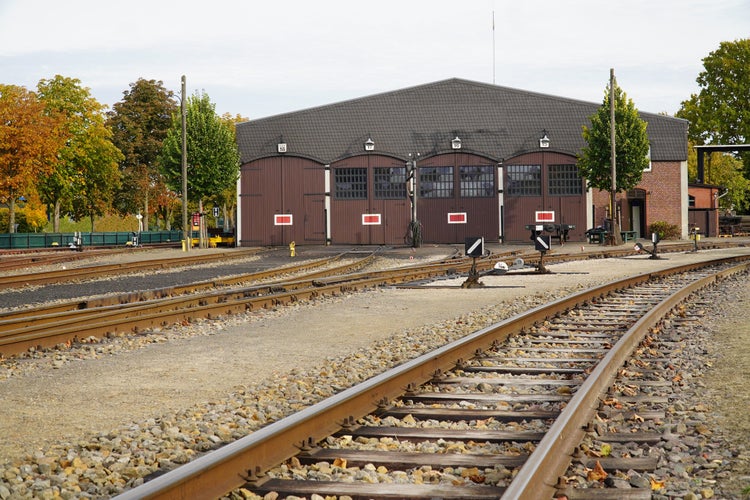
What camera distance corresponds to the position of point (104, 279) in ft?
71.2

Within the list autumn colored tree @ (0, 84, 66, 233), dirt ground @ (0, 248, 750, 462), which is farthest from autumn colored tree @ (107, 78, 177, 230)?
dirt ground @ (0, 248, 750, 462)

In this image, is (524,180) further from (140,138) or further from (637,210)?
(140,138)

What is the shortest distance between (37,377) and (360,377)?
3.08 m

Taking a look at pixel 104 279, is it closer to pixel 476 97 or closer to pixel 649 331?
pixel 649 331

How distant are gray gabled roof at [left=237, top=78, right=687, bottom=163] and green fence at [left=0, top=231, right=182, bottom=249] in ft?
37.9

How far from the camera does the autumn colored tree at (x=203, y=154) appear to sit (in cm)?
4806

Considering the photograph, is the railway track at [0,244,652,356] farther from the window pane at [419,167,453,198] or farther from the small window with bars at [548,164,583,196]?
the small window with bars at [548,164,583,196]

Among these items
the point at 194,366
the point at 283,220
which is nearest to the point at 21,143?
the point at 283,220

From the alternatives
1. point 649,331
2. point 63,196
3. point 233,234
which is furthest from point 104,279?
point 63,196

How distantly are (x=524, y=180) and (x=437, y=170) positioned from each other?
510 cm

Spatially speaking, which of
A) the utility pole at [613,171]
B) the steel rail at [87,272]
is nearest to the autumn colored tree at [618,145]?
the utility pole at [613,171]

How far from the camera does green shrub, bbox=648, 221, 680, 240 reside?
50.5 meters

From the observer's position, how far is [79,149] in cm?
6700

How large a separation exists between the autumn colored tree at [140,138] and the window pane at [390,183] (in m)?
34.0
